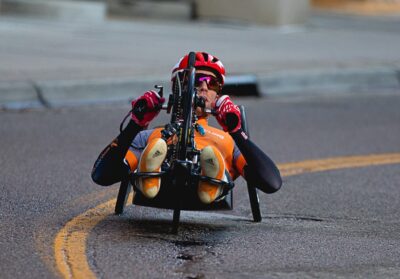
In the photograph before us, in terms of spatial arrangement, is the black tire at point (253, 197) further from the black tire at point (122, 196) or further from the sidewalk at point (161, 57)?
the sidewalk at point (161, 57)

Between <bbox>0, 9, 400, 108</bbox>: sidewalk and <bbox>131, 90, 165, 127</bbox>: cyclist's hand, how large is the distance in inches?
205

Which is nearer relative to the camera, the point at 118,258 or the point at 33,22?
the point at 118,258

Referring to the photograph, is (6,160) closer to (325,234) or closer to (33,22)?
(325,234)

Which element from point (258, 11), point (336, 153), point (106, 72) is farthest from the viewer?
point (258, 11)

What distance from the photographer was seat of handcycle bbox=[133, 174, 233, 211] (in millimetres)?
5958

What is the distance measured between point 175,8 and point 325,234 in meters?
13.5

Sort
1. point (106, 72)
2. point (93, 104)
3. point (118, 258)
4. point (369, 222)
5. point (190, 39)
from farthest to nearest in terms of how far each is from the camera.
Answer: point (190, 39), point (106, 72), point (93, 104), point (369, 222), point (118, 258)

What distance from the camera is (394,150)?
A: 9.71 meters

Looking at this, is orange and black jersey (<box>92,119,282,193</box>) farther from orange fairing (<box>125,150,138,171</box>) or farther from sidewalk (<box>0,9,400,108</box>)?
sidewalk (<box>0,9,400,108</box>)

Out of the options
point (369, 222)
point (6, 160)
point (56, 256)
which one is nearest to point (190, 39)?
point (6, 160)

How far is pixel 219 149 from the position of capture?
20.8 ft

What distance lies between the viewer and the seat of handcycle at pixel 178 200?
596 cm

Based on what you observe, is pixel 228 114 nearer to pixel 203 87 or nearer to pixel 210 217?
pixel 203 87

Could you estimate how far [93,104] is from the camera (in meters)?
11.5
